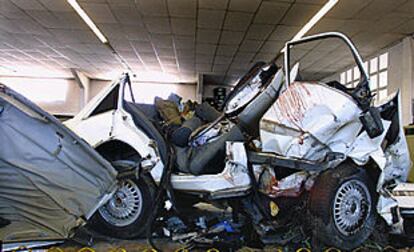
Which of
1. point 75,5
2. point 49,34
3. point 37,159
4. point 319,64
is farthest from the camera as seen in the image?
→ point 319,64

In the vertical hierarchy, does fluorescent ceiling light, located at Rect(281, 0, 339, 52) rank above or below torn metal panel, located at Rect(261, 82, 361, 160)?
above

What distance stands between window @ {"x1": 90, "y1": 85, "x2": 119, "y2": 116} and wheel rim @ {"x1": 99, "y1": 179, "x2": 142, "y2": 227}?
76 cm

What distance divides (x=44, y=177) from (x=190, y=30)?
648 centimetres

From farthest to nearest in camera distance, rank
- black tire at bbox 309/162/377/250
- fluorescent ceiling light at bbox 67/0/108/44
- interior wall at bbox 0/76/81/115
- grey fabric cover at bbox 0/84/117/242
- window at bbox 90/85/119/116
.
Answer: interior wall at bbox 0/76/81/115 → fluorescent ceiling light at bbox 67/0/108/44 → window at bbox 90/85/119/116 → black tire at bbox 309/162/377/250 → grey fabric cover at bbox 0/84/117/242

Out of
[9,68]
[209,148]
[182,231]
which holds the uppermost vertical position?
[9,68]

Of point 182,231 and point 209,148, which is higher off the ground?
point 209,148

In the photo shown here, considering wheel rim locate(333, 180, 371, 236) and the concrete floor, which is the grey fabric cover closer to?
the concrete floor

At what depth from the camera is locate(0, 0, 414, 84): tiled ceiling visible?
6668 millimetres

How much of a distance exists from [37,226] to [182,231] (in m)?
1.19

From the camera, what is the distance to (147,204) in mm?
2879

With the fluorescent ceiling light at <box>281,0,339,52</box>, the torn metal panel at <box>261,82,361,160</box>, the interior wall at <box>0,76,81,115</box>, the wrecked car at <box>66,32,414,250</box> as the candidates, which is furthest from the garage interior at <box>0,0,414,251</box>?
the interior wall at <box>0,76,81,115</box>

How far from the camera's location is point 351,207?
8.22 ft

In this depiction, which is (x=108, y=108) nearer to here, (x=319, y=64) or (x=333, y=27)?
(x=333, y=27)

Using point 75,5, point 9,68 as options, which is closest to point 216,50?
point 75,5
